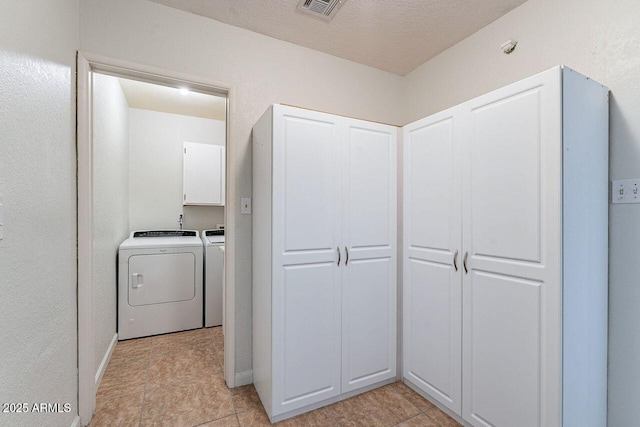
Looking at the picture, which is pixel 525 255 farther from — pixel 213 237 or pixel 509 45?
pixel 213 237

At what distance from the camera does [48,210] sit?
4.06ft

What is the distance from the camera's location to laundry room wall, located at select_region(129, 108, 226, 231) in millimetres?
3566

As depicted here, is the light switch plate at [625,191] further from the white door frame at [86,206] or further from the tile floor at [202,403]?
the white door frame at [86,206]

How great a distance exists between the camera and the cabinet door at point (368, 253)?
6.10ft

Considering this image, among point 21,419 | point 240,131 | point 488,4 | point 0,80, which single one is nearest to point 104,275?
point 21,419

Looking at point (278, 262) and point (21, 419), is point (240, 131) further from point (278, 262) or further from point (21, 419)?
point (21, 419)

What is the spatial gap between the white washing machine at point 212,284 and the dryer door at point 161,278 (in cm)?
14

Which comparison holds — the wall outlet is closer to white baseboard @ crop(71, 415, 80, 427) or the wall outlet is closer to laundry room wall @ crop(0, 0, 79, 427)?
laundry room wall @ crop(0, 0, 79, 427)

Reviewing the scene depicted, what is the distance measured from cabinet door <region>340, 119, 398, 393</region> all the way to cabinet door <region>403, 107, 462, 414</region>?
0.11 metres

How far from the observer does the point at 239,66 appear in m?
2.04

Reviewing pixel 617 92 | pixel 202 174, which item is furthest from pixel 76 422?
pixel 617 92

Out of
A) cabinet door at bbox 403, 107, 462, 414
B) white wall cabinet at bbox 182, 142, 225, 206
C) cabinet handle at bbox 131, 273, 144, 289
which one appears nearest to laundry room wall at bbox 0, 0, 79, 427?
cabinet handle at bbox 131, 273, 144, 289

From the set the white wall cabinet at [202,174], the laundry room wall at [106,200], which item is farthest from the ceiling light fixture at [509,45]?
the white wall cabinet at [202,174]

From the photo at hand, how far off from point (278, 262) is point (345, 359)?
32.2 inches
